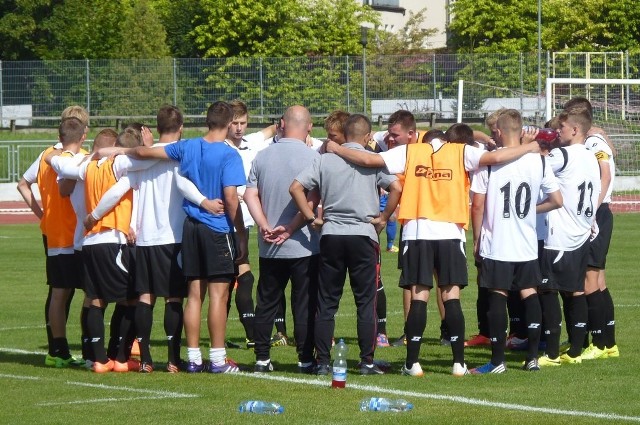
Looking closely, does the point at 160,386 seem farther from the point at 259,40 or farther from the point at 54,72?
the point at 259,40

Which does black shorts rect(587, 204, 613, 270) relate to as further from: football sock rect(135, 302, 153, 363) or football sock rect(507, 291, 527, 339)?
football sock rect(135, 302, 153, 363)

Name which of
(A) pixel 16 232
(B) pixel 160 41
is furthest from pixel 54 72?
(A) pixel 16 232

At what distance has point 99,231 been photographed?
408 inches

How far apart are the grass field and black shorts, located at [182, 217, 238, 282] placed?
0.83 m

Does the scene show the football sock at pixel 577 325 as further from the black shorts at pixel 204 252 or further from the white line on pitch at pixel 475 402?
the black shorts at pixel 204 252

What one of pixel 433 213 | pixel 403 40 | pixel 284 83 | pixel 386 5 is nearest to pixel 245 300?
pixel 433 213

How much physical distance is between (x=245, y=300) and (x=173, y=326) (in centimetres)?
169

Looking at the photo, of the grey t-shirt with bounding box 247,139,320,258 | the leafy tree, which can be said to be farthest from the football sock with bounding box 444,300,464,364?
the leafy tree

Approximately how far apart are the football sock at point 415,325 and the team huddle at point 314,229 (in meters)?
0.01

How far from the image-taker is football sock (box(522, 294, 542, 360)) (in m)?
10.1

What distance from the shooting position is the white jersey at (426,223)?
32.0 ft

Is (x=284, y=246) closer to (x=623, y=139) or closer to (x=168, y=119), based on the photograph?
(x=168, y=119)

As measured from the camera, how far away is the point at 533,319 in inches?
398

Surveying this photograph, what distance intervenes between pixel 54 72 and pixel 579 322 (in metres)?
31.6
